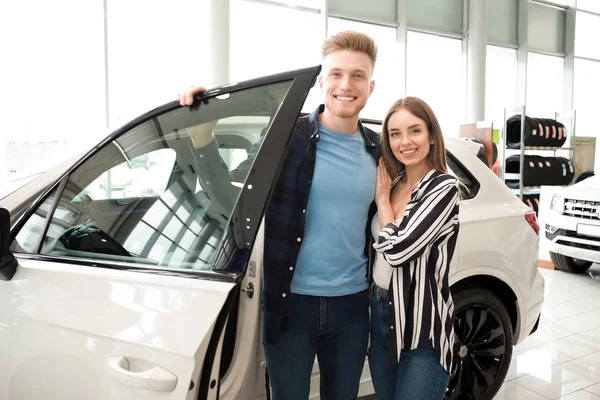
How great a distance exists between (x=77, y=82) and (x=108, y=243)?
487cm

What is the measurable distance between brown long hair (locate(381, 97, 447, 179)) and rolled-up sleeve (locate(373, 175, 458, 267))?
0.08m

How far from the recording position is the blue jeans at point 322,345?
4.60 feet

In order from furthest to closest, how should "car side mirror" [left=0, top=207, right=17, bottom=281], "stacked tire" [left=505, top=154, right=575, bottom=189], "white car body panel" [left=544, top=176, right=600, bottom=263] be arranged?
"stacked tire" [left=505, top=154, right=575, bottom=189], "white car body panel" [left=544, top=176, right=600, bottom=263], "car side mirror" [left=0, top=207, right=17, bottom=281]

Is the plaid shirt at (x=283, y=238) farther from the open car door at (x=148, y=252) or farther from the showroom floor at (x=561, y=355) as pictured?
the showroom floor at (x=561, y=355)

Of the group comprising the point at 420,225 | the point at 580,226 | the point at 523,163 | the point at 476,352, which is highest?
the point at 523,163

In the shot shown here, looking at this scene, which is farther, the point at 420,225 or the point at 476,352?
the point at 476,352

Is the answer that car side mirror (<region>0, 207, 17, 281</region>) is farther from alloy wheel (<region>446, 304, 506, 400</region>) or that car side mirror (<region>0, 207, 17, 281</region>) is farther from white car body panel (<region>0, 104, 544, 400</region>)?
alloy wheel (<region>446, 304, 506, 400</region>)

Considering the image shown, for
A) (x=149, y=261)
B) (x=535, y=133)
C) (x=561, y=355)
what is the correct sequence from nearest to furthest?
(x=149, y=261) < (x=561, y=355) < (x=535, y=133)

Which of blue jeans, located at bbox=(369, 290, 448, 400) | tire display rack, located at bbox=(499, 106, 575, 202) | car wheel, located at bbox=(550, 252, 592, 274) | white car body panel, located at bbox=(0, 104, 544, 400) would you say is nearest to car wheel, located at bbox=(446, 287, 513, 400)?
blue jeans, located at bbox=(369, 290, 448, 400)

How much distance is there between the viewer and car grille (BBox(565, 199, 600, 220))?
482 cm

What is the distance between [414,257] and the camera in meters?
1.34

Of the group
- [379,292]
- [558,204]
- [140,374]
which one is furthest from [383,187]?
[558,204]

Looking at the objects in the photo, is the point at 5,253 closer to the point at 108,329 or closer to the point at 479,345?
the point at 108,329

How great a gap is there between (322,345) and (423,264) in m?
0.38
